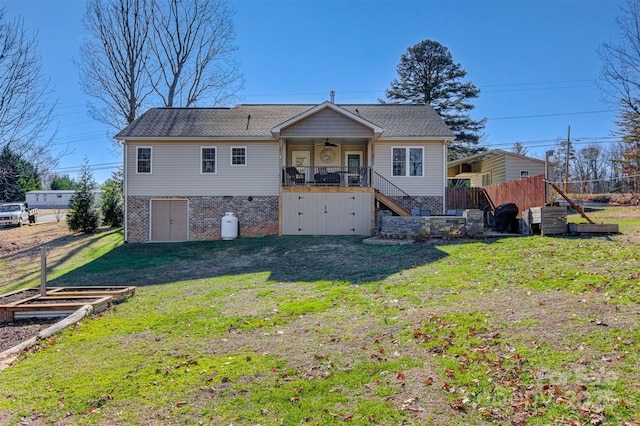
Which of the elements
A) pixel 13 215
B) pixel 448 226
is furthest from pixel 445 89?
pixel 13 215

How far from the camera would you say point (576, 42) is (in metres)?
17.9

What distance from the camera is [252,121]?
58.3ft

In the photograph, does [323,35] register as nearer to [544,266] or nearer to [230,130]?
[230,130]

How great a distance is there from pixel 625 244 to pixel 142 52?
24.1 m

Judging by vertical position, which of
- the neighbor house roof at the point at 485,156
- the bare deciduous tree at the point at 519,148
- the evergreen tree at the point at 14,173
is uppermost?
the bare deciduous tree at the point at 519,148

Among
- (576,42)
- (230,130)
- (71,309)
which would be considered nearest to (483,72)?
(576,42)

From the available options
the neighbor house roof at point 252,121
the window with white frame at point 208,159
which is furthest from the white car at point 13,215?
the window with white frame at point 208,159

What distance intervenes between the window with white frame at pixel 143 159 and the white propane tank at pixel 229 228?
13.1ft

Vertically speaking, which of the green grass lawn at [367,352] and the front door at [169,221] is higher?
the front door at [169,221]

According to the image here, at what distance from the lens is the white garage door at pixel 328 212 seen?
1495 cm

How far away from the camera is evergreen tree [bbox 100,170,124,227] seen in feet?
67.7

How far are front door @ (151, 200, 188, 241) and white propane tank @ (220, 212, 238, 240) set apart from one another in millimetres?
1892

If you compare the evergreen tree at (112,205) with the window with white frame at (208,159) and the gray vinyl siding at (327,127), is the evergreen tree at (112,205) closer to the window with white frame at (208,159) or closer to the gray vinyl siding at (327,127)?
the window with white frame at (208,159)

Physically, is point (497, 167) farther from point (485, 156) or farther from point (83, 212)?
point (83, 212)
